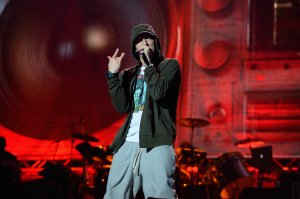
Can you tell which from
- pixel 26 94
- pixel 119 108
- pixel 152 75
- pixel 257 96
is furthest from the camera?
pixel 26 94

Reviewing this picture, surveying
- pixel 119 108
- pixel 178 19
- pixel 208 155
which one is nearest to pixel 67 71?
pixel 178 19

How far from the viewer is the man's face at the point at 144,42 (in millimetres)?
2526

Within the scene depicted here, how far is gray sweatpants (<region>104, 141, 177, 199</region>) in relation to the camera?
2.27 metres

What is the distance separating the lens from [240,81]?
20.8ft

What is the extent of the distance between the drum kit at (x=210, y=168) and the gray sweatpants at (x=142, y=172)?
337cm

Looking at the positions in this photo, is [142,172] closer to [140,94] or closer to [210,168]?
[140,94]

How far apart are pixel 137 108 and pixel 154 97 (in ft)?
0.71

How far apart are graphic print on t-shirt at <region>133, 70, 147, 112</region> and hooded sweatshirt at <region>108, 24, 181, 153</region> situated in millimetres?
32

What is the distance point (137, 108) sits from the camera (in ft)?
8.34

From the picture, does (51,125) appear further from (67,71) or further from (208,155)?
(208,155)

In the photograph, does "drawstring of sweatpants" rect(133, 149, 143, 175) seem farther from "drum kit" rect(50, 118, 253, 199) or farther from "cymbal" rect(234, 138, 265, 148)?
"cymbal" rect(234, 138, 265, 148)

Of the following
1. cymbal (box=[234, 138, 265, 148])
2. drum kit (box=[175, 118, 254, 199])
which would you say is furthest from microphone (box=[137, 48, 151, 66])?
cymbal (box=[234, 138, 265, 148])

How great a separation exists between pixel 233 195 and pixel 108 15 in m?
3.07

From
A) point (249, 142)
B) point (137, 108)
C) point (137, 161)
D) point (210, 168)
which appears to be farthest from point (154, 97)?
point (210, 168)
